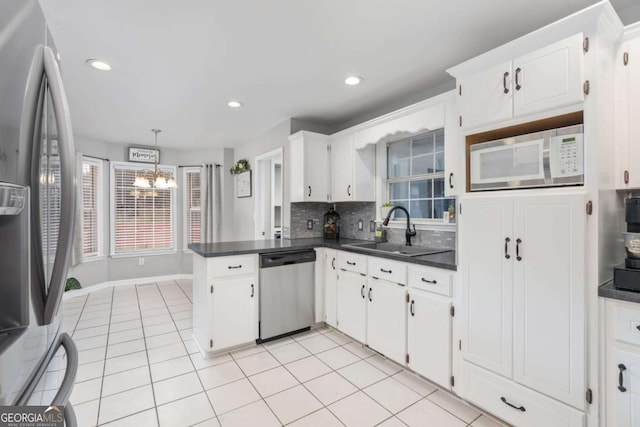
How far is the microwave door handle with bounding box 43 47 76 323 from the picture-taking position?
2.20 ft

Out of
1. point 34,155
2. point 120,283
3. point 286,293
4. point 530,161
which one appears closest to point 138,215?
point 120,283

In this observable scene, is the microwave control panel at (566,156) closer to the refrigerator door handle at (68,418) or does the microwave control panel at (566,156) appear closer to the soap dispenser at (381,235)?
the soap dispenser at (381,235)

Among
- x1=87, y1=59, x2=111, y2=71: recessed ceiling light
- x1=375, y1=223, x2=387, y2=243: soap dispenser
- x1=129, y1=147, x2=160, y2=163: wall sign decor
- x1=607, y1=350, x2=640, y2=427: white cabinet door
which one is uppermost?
x1=87, y1=59, x2=111, y2=71: recessed ceiling light

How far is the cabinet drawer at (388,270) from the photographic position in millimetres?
2378

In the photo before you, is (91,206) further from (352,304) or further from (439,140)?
(439,140)

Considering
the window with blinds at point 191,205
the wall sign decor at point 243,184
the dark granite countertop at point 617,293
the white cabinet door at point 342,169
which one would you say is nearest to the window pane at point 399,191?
the white cabinet door at point 342,169

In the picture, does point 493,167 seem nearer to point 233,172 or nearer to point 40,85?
point 40,85

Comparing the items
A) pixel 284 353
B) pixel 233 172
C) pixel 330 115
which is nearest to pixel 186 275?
pixel 233 172

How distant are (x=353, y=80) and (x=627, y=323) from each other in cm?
248

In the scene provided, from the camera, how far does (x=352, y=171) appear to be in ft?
11.2

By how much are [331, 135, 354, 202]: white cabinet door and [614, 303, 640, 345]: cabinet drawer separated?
2.37 m

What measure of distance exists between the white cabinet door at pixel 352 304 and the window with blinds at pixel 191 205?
382 centimetres
